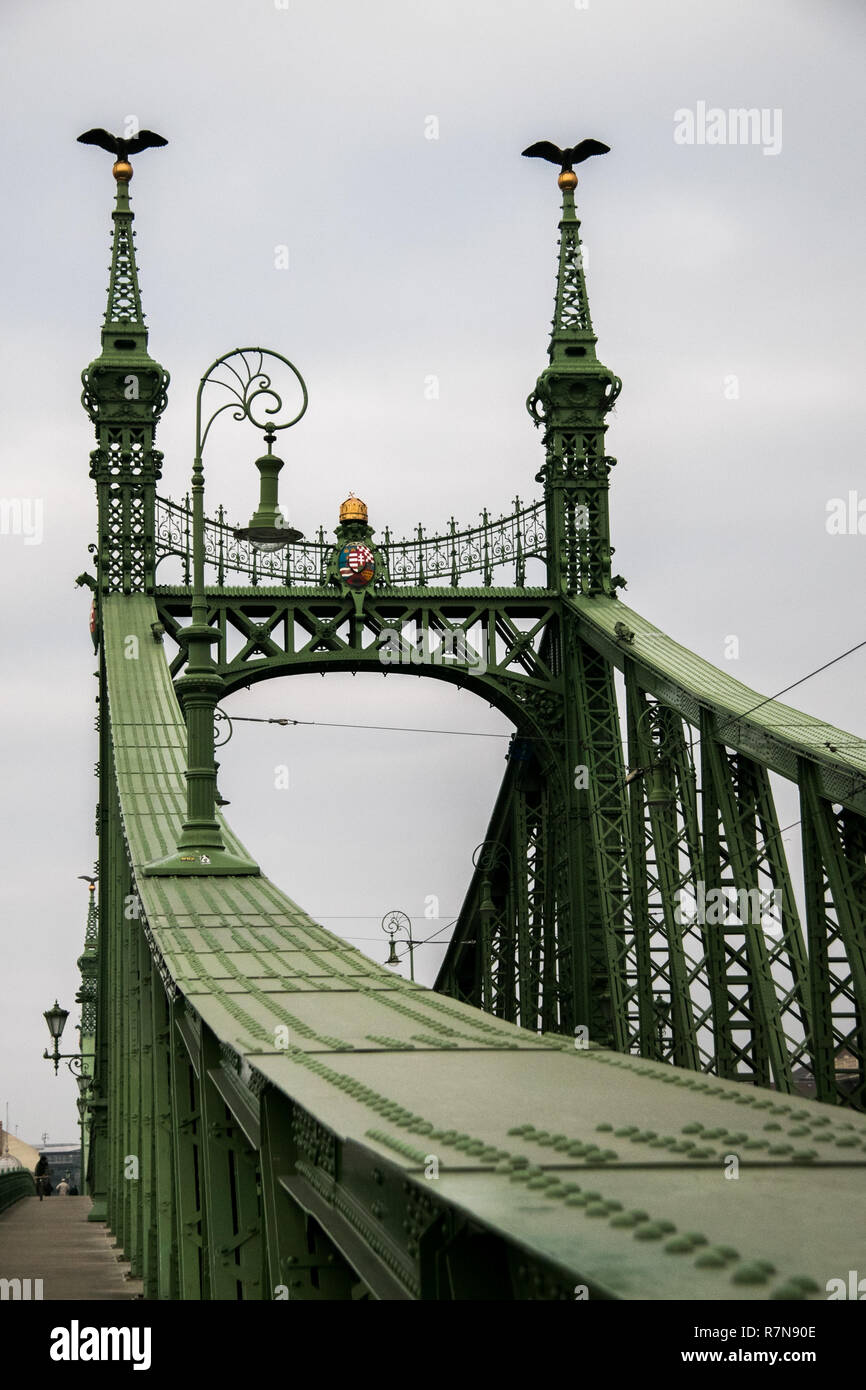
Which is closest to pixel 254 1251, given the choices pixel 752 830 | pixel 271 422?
pixel 271 422

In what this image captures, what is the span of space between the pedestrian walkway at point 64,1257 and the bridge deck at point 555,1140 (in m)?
8.39

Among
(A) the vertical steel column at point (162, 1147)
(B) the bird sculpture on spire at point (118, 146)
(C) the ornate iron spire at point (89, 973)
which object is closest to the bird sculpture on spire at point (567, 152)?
(B) the bird sculpture on spire at point (118, 146)

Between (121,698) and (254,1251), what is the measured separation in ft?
73.2

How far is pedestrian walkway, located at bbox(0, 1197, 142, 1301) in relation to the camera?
867 inches

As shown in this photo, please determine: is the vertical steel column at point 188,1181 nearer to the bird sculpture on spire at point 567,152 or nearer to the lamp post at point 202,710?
the lamp post at point 202,710

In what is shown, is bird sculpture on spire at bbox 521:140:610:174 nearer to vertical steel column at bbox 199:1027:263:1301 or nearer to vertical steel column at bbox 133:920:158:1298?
vertical steel column at bbox 133:920:158:1298

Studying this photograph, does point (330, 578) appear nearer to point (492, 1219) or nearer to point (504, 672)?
point (504, 672)

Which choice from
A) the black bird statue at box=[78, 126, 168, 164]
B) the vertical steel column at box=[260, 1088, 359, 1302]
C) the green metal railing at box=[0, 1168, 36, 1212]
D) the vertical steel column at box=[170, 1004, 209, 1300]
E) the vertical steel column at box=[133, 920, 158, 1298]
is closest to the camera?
the vertical steel column at box=[260, 1088, 359, 1302]

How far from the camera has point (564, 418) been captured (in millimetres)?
39469

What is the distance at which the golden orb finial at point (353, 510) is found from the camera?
39469 mm

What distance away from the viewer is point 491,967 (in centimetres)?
4525

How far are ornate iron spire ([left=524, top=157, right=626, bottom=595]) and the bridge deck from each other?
86.6 feet

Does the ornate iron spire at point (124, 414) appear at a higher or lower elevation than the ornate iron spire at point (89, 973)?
higher

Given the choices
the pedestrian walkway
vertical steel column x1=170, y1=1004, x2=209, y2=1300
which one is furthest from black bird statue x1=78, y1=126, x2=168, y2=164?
vertical steel column x1=170, y1=1004, x2=209, y2=1300
